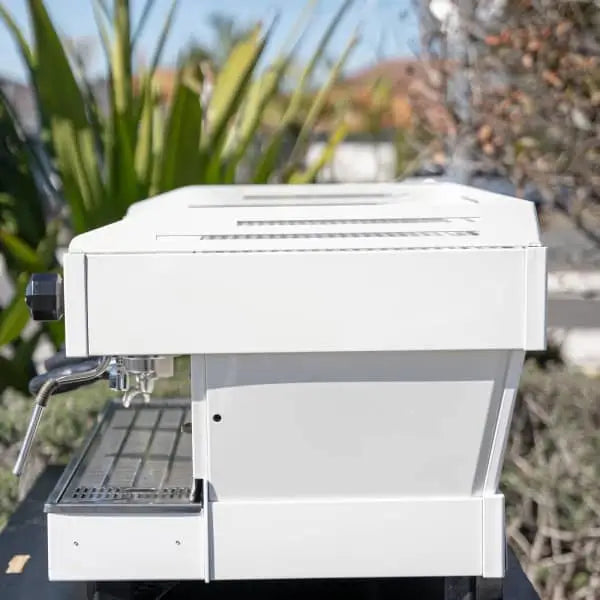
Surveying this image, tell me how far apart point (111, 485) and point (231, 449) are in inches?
8.9

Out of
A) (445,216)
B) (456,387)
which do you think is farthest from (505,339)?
(445,216)

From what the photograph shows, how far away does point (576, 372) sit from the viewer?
9.73 ft

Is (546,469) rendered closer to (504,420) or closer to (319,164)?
(504,420)

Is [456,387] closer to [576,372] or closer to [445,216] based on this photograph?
[445,216]

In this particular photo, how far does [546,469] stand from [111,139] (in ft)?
5.73

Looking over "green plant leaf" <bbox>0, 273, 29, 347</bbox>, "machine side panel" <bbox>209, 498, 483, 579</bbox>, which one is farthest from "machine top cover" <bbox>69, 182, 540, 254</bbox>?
"green plant leaf" <bbox>0, 273, 29, 347</bbox>

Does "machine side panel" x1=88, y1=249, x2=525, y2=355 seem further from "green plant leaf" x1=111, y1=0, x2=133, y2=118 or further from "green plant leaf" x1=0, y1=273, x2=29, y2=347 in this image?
"green plant leaf" x1=111, y1=0, x2=133, y2=118

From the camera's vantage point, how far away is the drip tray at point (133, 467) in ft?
3.84

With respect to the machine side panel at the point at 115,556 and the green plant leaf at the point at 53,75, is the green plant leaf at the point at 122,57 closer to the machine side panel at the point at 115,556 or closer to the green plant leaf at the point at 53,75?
the green plant leaf at the point at 53,75

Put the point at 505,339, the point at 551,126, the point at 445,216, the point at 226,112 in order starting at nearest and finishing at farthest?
the point at 505,339 < the point at 445,216 < the point at 551,126 < the point at 226,112

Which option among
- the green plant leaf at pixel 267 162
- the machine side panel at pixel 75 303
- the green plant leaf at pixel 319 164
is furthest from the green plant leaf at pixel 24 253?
the machine side panel at pixel 75 303

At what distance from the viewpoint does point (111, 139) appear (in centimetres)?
311

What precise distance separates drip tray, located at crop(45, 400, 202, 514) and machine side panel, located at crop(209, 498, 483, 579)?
0.23ft

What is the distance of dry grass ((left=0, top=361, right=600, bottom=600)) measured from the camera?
243 cm
